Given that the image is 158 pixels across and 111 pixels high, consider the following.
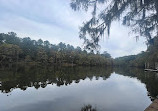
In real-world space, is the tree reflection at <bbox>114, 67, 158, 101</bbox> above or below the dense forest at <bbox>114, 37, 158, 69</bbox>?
below

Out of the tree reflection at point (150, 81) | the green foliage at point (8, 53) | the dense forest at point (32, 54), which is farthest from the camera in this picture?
the dense forest at point (32, 54)

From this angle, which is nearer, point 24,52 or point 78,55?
point 24,52

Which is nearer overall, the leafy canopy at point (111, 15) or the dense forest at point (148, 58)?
the leafy canopy at point (111, 15)

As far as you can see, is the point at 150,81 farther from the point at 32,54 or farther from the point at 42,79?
the point at 32,54

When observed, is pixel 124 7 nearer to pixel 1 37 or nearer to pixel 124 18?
pixel 124 18

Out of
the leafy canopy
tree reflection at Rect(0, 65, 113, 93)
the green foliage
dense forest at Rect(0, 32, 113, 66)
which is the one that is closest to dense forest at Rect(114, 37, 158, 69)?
the leafy canopy

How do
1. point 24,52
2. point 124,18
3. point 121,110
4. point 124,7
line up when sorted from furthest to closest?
point 24,52
point 121,110
point 124,18
point 124,7

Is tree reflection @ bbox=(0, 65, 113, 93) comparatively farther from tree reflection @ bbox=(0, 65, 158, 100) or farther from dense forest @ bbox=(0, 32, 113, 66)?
dense forest @ bbox=(0, 32, 113, 66)

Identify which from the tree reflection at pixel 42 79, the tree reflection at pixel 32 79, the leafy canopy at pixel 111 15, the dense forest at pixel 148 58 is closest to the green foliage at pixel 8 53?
the tree reflection at pixel 42 79

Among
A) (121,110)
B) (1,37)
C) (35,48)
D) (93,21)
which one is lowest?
(121,110)

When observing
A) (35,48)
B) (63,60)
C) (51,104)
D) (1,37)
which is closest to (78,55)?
(63,60)

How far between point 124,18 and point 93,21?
4.76ft

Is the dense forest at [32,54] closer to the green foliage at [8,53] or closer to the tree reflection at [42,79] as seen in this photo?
the green foliage at [8,53]

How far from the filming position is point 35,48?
71250mm
